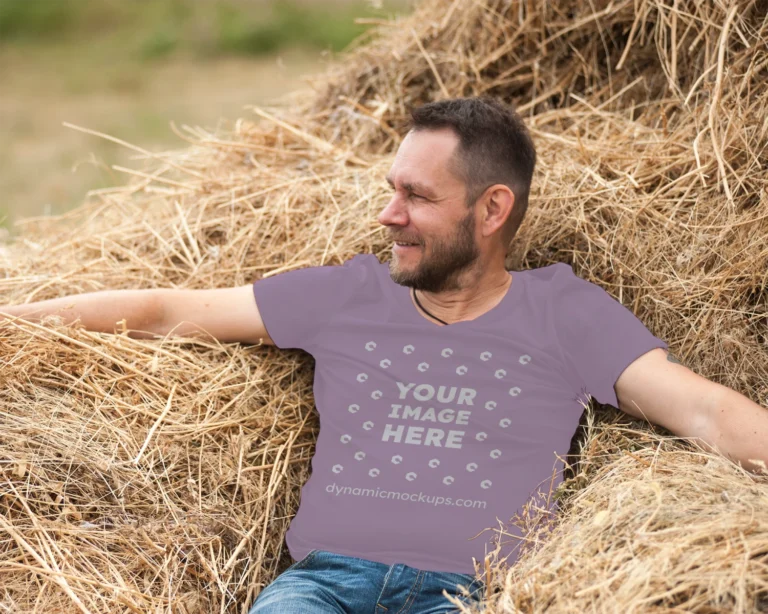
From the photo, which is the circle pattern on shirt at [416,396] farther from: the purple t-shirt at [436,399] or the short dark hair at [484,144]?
the short dark hair at [484,144]

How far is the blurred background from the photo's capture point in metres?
8.81

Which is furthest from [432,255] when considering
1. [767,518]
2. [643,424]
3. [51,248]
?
[51,248]

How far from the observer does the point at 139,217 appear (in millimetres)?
3734

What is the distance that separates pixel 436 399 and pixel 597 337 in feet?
1.61

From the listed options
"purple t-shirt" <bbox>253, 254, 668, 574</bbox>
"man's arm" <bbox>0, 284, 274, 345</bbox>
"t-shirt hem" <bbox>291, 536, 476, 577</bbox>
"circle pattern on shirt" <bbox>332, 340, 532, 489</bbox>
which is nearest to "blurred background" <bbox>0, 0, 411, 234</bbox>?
"man's arm" <bbox>0, 284, 274, 345</bbox>

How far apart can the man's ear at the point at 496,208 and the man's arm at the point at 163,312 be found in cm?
77

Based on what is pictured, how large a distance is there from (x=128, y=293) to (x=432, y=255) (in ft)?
3.17

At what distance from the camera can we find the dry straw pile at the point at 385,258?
1.99m

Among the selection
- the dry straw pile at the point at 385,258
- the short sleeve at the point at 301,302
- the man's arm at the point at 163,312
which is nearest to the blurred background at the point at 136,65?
the dry straw pile at the point at 385,258

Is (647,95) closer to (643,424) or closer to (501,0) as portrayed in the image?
(501,0)

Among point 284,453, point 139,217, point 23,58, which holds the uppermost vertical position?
point 139,217

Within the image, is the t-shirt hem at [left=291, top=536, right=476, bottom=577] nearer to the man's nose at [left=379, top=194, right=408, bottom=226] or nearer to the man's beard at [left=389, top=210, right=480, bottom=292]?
the man's beard at [left=389, top=210, right=480, bottom=292]

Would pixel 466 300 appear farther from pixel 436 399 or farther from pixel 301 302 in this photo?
pixel 301 302

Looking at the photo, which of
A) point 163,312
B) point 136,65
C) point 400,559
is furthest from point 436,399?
point 136,65
